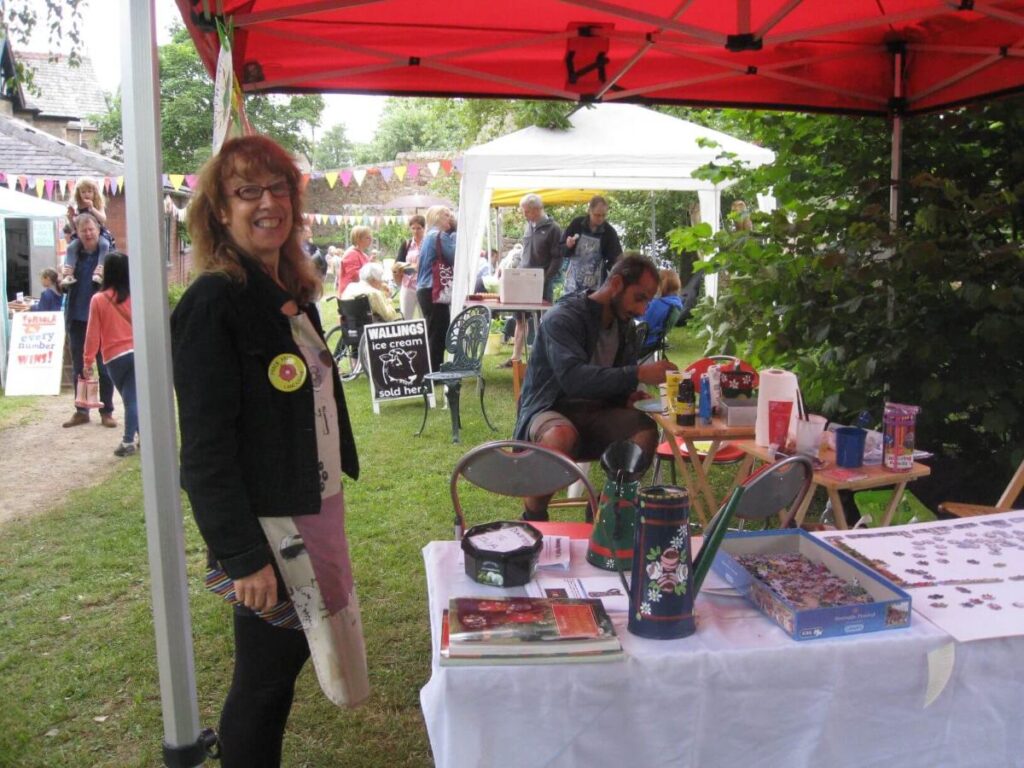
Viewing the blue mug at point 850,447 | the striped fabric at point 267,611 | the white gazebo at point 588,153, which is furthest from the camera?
the white gazebo at point 588,153

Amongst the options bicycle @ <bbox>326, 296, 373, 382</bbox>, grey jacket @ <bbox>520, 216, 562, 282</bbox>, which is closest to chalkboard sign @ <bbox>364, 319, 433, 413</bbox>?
bicycle @ <bbox>326, 296, 373, 382</bbox>

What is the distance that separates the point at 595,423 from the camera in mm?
3826

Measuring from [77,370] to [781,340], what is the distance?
5733 mm

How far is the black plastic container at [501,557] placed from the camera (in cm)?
168

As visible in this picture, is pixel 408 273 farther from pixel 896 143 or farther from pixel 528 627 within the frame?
pixel 528 627

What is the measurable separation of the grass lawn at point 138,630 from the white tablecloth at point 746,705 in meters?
1.29

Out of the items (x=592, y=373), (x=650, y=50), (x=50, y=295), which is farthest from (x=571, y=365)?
(x=50, y=295)

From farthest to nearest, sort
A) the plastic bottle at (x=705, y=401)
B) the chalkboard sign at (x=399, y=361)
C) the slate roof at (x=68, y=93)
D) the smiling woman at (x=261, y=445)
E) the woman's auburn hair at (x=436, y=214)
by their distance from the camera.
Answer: the slate roof at (x=68, y=93)
the woman's auburn hair at (x=436, y=214)
the chalkboard sign at (x=399, y=361)
the plastic bottle at (x=705, y=401)
the smiling woman at (x=261, y=445)

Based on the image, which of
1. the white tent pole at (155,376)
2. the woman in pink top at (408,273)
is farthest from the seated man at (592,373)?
the woman in pink top at (408,273)

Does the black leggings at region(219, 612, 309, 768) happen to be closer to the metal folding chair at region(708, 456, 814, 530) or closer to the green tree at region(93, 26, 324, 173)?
→ the metal folding chair at region(708, 456, 814, 530)

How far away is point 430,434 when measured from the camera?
6.53m

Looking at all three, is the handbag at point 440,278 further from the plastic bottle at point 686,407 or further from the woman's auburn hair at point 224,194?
the woman's auburn hair at point 224,194

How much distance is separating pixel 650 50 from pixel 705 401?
5.04 feet

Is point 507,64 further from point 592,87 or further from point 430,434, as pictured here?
point 430,434
